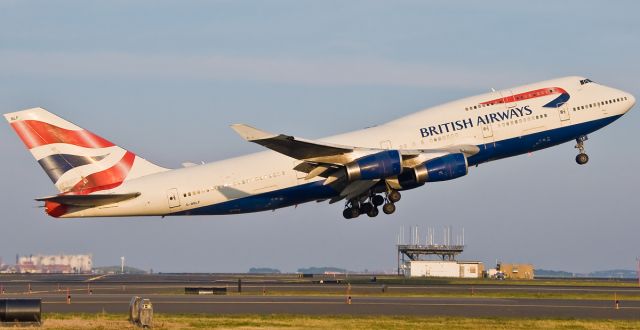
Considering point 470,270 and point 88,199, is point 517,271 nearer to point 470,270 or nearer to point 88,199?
point 470,270

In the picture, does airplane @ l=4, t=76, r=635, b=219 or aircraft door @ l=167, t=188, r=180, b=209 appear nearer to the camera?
airplane @ l=4, t=76, r=635, b=219

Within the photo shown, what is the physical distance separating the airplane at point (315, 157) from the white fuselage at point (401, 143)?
7 centimetres

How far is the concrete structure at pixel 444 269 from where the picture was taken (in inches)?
4006

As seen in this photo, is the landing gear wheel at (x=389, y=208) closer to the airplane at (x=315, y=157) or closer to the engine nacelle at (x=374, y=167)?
the airplane at (x=315, y=157)

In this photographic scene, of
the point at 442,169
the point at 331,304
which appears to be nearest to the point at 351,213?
the point at 442,169

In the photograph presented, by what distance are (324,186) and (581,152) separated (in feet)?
61.7

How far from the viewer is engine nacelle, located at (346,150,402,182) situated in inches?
2338

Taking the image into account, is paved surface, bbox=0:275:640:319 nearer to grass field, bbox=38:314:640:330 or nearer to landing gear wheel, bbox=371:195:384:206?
A: grass field, bbox=38:314:640:330

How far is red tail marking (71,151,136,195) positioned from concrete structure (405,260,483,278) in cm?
4521

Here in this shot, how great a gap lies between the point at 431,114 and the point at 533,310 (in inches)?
752

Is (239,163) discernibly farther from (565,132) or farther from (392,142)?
(565,132)

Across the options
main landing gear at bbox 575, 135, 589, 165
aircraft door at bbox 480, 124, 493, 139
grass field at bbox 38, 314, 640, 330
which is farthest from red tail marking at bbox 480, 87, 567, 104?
grass field at bbox 38, 314, 640, 330

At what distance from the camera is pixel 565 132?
211 feet

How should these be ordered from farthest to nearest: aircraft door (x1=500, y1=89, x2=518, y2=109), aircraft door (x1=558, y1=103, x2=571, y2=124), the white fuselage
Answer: aircraft door (x1=558, y1=103, x2=571, y2=124)
aircraft door (x1=500, y1=89, x2=518, y2=109)
the white fuselage
